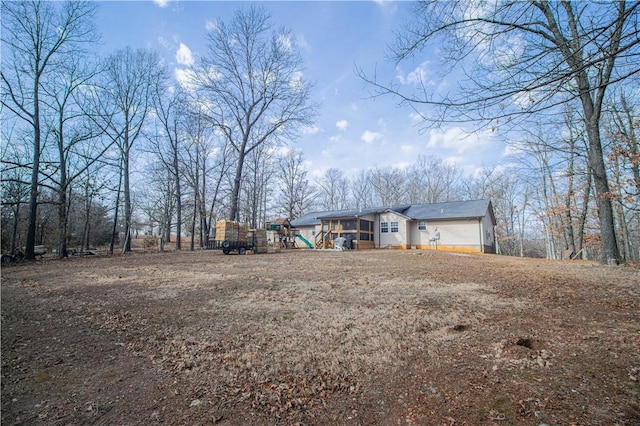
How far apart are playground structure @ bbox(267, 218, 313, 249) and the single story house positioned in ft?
6.80

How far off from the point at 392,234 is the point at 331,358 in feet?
69.9

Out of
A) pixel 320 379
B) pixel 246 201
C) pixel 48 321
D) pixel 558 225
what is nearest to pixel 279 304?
pixel 320 379

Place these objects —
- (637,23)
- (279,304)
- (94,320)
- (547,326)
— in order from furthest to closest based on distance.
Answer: (279,304)
(94,320)
(547,326)
(637,23)

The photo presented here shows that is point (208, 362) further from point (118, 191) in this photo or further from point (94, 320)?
point (118, 191)

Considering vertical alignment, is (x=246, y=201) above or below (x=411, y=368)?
above

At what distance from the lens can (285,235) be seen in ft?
80.4

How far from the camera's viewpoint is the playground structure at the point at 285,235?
77.1 ft

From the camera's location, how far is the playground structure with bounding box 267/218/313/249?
77.1ft

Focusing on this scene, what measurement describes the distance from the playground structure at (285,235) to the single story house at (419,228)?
2.07 metres

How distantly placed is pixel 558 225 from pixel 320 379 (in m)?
26.8

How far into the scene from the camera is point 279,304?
4.88m

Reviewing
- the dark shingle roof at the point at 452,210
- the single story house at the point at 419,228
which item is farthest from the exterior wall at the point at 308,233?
the dark shingle roof at the point at 452,210

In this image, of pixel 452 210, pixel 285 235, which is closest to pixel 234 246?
pixel 285 235

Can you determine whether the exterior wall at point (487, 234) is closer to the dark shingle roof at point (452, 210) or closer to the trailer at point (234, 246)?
the dark shingle roof at point (452, 210)
